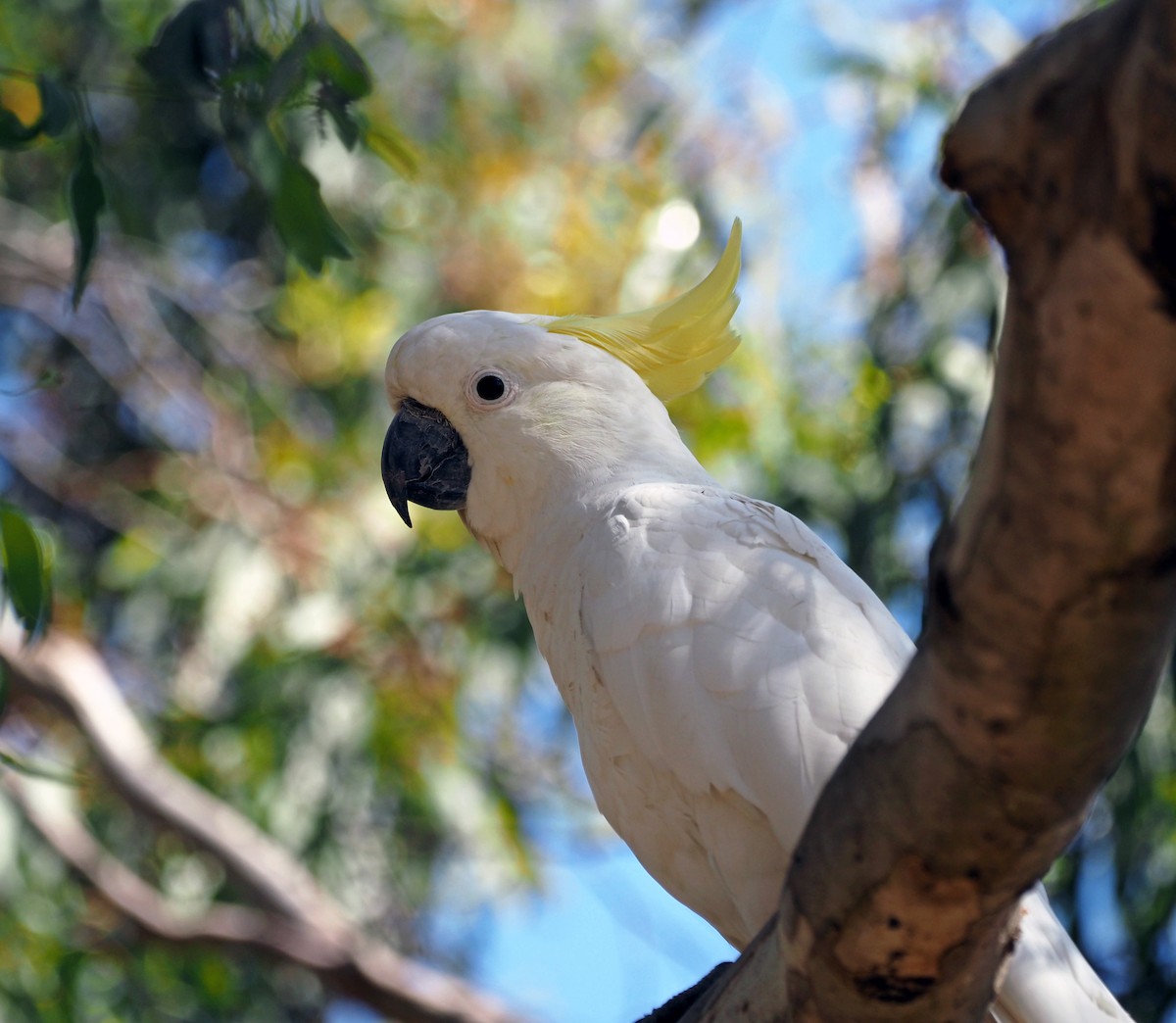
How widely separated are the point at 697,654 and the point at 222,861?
7.20 feet

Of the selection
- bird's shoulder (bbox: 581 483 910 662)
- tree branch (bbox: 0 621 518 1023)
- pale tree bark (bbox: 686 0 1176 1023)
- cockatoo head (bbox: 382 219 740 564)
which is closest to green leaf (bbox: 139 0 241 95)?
cockatoo head (bbox: 382 219 740 564)

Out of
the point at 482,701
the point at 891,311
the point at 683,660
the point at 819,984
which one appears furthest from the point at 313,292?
the point at 819,984

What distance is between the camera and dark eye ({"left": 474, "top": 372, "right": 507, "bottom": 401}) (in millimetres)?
1989

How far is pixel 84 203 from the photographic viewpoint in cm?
163

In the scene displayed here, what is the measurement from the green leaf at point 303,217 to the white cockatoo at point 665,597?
1.25 feet

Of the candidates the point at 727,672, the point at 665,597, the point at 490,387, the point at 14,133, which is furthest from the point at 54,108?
the point at 727,672

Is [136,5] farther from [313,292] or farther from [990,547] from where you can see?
[990,547]

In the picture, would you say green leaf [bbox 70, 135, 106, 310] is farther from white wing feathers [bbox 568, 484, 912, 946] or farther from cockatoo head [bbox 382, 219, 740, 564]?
white wing feathers [bbox 568, 484, 912, 946]

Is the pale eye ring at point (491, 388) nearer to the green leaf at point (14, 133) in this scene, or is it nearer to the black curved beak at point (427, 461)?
the black curved beak at point (427, 461)

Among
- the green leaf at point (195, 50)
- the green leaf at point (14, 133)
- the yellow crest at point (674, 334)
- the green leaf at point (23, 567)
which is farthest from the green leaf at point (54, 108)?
the yellow crest at point (674, 334)

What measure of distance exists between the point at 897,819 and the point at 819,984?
0.18 meters

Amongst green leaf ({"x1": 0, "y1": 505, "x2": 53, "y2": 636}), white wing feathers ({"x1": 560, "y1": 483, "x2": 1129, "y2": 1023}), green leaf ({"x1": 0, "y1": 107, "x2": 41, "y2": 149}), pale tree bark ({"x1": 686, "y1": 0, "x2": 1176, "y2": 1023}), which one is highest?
green leaf ({"x1": 0, "y1": 107, "x2": 41, "y2": 149})

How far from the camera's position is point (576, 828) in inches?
167

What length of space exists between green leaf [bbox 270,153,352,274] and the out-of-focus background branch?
111 cm
